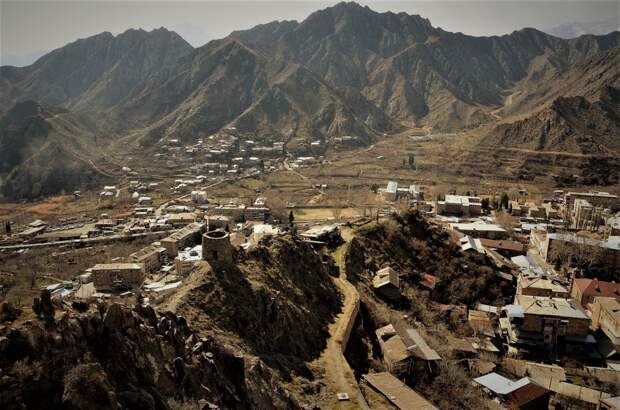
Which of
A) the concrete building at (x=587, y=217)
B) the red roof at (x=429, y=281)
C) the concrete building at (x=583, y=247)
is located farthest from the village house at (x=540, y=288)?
the concrete building at (x=587, y=217)

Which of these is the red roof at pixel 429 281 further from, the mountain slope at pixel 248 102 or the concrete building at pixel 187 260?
the mountain slope at pixel 248 102

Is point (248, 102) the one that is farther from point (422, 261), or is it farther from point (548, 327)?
point (548, 327)

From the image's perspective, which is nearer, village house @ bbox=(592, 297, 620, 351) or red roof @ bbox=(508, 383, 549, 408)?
red roof @ bbox=(508, 383, 549, 408)

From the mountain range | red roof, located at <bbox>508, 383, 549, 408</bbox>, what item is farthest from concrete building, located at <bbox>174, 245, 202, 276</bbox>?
the mountain range

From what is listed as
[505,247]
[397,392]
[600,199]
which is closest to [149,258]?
[397,392]

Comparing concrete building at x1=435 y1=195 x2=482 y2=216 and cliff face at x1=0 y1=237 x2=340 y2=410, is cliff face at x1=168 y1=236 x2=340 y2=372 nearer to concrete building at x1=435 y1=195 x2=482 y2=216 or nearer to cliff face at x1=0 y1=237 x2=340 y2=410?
cliff face at x1=0 y1=237 x2=340 y2=410

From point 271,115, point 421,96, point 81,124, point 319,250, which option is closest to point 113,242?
point 319,250
